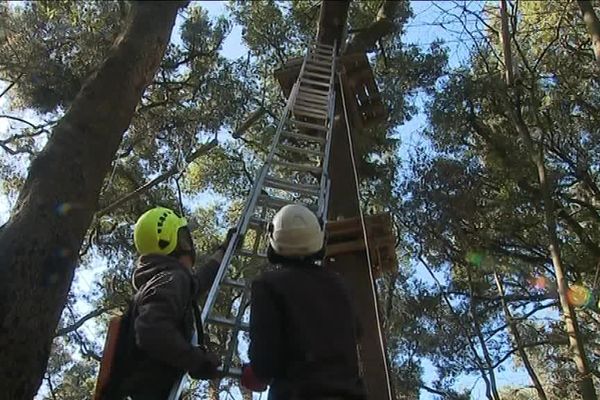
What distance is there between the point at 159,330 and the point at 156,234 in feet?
1.73

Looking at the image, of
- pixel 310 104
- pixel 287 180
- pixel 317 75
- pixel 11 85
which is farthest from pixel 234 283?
pixel 11 85

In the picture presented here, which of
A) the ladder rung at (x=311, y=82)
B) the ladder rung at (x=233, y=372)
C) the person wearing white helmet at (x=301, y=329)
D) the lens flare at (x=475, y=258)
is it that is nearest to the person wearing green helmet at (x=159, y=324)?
the ladder rung at (x=233, y=372)

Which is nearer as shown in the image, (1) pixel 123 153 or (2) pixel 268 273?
(2) pixel 268 273

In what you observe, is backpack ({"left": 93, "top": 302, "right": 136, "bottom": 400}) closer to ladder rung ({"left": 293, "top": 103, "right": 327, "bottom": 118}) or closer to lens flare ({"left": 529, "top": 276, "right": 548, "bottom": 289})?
ladder rung ({"left": 293, "top": 103, "right": 327, "bottom": 118})

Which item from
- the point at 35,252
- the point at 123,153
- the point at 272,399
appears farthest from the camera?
the point at 123,153

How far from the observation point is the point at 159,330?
2246 mm

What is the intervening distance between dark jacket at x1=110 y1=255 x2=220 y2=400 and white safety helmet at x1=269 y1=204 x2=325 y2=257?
429mm

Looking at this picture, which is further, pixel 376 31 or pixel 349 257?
pixel 376 31

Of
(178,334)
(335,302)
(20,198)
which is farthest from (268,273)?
(20,198)

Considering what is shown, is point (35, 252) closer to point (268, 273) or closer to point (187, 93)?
point (268, 273)

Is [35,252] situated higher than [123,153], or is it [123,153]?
[123,153]

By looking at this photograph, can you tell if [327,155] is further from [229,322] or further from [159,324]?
[159,324]

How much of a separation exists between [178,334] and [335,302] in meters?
0.56

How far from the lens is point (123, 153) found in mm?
9961
